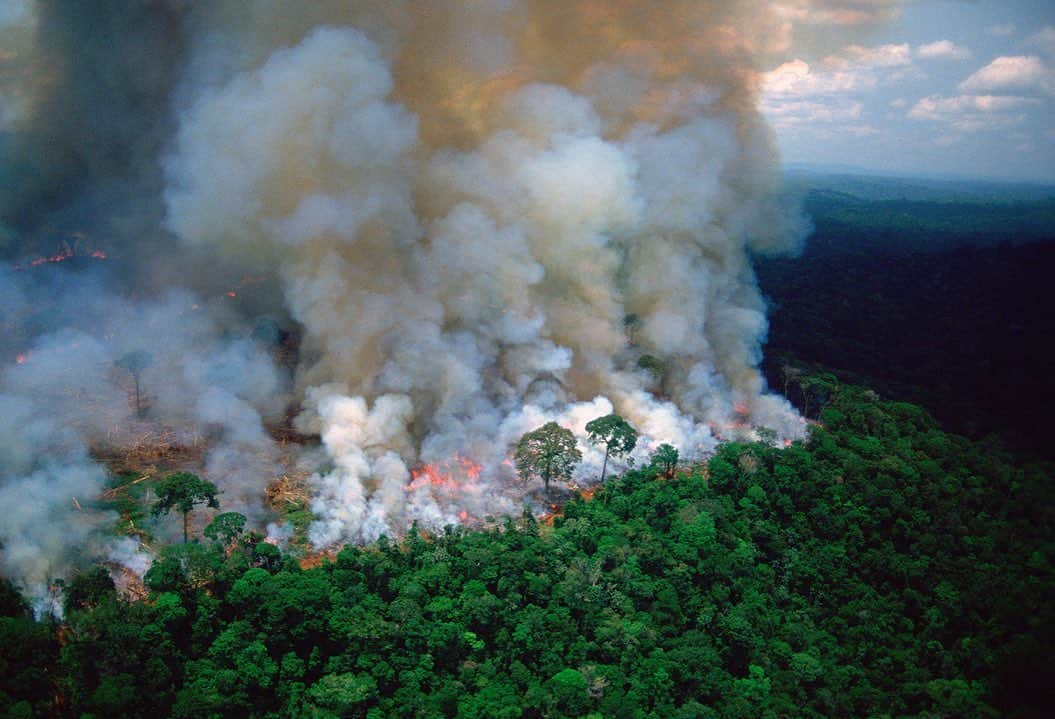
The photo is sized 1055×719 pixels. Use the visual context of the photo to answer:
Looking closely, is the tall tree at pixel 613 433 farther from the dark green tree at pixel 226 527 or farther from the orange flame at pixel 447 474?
the dark green tree at pixel 226 527

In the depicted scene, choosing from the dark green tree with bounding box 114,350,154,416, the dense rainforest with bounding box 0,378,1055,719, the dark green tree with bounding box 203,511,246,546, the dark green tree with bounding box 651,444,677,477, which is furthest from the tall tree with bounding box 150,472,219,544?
the dark green tree with bounding box 651,444,677,477

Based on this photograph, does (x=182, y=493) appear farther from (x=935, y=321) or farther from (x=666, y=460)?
(x=935, y=321)

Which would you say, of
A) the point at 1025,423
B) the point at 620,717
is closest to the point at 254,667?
the point at 620,717

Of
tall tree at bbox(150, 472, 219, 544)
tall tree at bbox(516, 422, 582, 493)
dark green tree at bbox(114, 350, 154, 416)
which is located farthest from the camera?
dark green tree at bbox(114, 350, 154, 416)

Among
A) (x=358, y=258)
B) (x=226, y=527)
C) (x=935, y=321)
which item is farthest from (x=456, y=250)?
(x=935, y=321)

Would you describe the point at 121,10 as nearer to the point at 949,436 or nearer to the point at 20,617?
the point at 20,617

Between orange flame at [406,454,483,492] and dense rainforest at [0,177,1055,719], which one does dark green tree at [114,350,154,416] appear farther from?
orange flame at [406,454,483,492]
